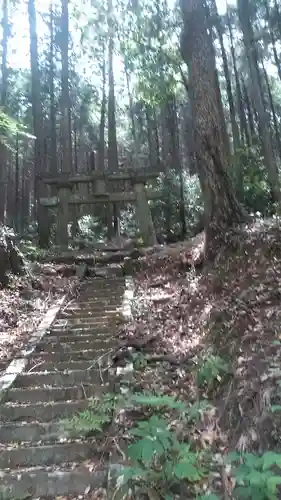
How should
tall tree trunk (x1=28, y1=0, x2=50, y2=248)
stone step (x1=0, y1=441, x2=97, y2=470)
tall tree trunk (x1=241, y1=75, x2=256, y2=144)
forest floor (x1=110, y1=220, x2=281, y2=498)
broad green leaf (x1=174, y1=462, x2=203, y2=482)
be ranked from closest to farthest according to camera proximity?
broad green leaf (x1=174, y1=462, x2=203, y2=482) < forest floor (x1=110, y1=220, x2=281, y2=498) < stone step (x1=0, y1=441, x2=97, y2=470) < tall tree trunk (x1=28, y1=0, x2=50, y2=248) < tall tree trunk (x1=241, y1=75, x2=256, y2=144)

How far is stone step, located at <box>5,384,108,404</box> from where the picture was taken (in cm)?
511

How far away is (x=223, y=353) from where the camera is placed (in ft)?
15.7

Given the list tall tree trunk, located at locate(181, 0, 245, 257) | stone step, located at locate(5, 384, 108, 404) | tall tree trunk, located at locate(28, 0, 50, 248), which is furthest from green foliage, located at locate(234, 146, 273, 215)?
stone step, located at locate(5, 384, 108, 404)

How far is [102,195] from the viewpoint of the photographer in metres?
15.8

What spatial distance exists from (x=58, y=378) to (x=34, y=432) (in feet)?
3.49

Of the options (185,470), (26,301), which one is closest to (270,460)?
(185,470)

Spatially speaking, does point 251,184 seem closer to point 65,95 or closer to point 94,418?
point 65,95

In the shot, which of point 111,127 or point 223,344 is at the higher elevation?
point 111,127

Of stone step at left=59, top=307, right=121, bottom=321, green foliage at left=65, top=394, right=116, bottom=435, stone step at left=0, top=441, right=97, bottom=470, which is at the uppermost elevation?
stone step at left=59, top=307, right=121, bottom=321

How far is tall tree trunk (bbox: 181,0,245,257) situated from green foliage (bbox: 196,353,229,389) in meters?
3.77

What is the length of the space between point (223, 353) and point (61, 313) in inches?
156

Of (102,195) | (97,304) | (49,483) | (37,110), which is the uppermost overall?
(37,110)

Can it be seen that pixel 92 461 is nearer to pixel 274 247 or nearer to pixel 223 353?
pixel 223 353

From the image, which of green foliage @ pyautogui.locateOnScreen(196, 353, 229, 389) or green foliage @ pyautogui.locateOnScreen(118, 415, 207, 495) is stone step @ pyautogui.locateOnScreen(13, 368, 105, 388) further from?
green foliage @ pyautogui.locateOnScreen(118, 415, 207, 495)
